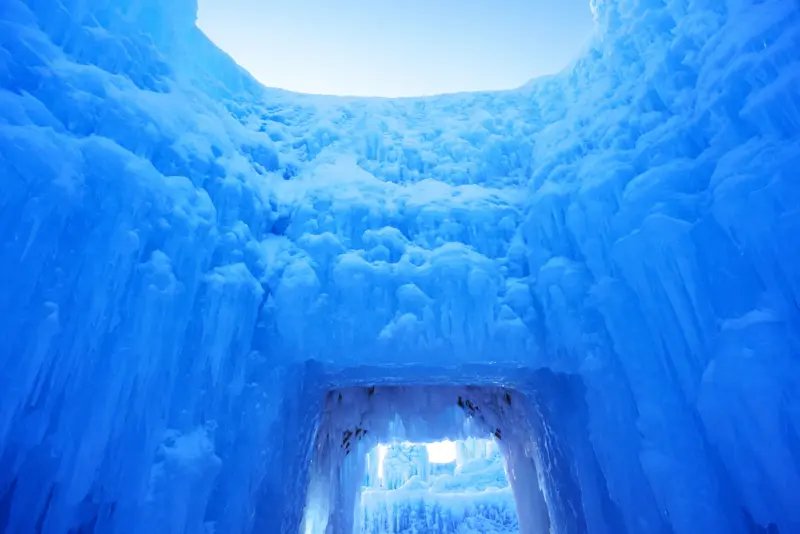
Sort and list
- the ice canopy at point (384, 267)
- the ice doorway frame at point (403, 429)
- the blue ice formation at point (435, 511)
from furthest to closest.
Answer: the blue ice formation at point (435, 511) < the ice doorway frame at point (403, 429) < the ice canopy at point (384, 267)

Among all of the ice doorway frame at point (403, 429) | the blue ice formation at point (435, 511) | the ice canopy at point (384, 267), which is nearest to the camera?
the ice canopy at point (384, 267)

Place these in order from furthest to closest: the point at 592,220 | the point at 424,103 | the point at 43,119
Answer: the point at 424,103
the point at 592,220
the point at 43,119

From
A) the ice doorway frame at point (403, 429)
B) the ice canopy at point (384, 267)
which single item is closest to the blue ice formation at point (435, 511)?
the ice doorway frame at point (403, 429)

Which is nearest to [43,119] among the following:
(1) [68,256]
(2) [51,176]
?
(2) [51,176]

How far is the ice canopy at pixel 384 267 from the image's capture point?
114 inches

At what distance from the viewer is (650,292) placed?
3.76 meters

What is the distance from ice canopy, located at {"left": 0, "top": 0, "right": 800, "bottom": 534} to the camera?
291cm

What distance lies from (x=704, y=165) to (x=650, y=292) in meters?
1.06

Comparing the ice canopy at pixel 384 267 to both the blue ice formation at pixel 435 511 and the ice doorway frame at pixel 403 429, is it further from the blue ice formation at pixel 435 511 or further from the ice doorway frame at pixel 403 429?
the blue ice formation at pixel 435 511

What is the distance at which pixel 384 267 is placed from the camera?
14.9 feet

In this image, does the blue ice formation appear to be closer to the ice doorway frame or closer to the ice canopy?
the ice doorway frame

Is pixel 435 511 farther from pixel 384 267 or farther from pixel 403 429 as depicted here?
pixel 384 267

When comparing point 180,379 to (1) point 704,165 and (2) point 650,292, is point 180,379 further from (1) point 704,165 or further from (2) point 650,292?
A: (1) point 704,165

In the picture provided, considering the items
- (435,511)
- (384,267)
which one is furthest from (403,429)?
(435,511)
